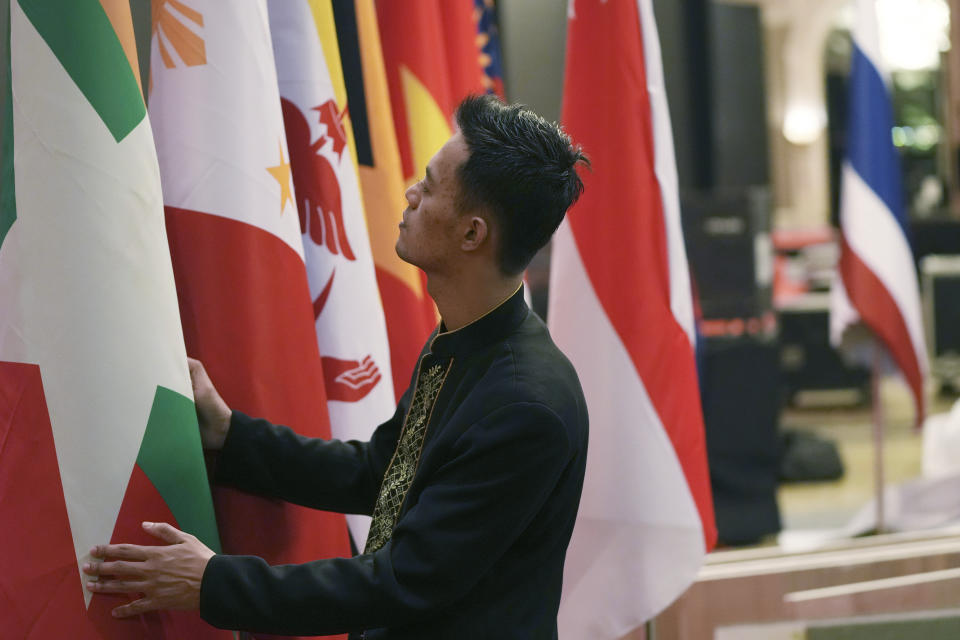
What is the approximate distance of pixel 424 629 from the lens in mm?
1121

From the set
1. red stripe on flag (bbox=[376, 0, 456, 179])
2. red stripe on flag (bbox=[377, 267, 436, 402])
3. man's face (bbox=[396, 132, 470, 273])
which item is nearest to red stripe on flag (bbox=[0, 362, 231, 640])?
man's face (bbox=[396, 132, 470, 273])

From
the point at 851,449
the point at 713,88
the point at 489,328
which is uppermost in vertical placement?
the point at 713,88

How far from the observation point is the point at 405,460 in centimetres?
124

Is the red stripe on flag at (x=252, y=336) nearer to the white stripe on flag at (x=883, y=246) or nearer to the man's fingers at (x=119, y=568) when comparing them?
the man's fingers at (x=119, y=568)

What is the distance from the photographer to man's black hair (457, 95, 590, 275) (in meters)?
1.13

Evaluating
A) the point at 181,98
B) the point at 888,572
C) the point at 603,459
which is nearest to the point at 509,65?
the point at 888,572

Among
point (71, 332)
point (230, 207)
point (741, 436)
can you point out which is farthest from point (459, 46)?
point (741, 436)

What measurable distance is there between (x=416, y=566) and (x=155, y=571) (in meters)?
0.26

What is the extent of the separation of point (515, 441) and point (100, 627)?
0.47m

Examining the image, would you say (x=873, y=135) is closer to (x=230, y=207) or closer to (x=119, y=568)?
(x=230, y=207)

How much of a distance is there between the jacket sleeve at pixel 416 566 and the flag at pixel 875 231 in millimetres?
2353

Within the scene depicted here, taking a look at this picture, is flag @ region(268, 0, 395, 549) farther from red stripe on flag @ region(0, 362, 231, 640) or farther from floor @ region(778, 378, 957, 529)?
floor @ region(778, 378, 957, 529)

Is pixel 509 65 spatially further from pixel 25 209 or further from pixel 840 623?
pixel 25 209

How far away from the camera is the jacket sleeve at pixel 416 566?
1.04 meters
